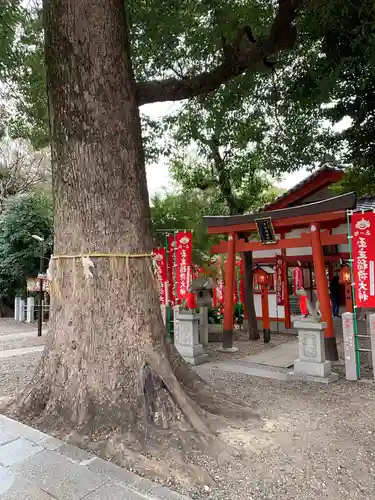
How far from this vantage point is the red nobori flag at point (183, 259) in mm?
9133

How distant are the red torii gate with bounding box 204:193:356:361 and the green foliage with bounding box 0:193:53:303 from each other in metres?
10.6

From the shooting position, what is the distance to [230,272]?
926cm

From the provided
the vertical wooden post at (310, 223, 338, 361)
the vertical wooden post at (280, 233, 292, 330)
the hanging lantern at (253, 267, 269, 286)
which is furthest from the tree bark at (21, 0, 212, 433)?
the vertical wooden post at (280, 233, 292, 330)

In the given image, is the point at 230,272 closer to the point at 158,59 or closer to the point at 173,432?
the point at 158,59

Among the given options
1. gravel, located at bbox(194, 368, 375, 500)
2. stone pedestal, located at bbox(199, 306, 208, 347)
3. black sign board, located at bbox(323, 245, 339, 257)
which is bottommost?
gravel, located at bbox(194, 368, 375, 500)

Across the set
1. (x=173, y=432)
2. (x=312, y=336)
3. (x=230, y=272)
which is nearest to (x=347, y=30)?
(x=312, y=336)

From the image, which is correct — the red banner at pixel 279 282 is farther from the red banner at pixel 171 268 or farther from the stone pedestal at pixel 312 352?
the stone pedestal at pixel 312 352

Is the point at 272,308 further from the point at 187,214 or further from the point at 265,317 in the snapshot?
the point at 187,214

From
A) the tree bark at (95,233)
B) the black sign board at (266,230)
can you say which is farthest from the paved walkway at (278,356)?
the tree bark at (95,233)

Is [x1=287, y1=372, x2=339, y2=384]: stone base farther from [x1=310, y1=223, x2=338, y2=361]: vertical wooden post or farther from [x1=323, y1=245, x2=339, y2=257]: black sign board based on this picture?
[x1=323, y1=245, x2=339, y2=257]: black sign board

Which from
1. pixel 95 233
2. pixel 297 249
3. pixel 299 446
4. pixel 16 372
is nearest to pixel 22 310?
pixel 16 372

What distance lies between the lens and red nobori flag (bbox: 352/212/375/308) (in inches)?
249

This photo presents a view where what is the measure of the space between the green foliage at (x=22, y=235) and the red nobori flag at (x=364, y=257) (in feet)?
46.4

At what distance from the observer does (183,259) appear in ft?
30.1
